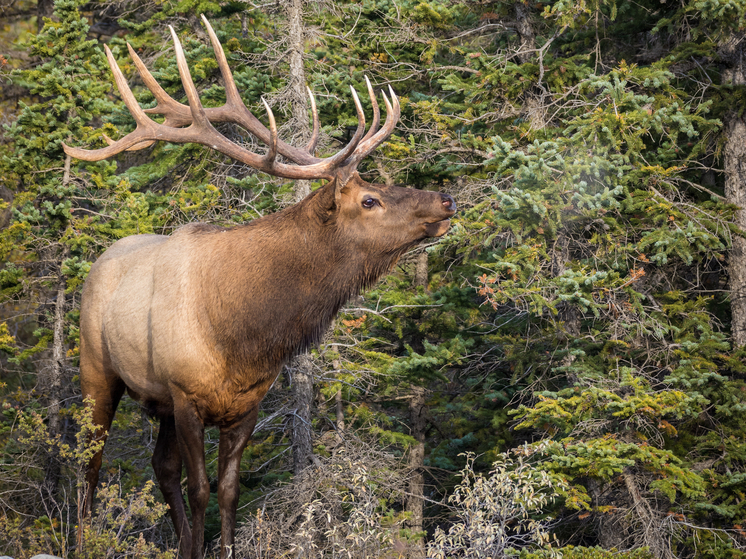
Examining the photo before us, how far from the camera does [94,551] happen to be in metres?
4.53

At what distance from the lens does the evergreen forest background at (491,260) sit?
7000 millimetres

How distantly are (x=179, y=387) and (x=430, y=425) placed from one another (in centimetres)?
778

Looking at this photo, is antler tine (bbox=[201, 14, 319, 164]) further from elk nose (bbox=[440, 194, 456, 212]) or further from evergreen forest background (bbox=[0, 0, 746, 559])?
evergreen forest background (bbox=[0, 0, 746, 559])

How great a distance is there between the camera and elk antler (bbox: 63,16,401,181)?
16.5ft

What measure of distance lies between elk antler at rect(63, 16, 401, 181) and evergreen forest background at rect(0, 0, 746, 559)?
1996 mm

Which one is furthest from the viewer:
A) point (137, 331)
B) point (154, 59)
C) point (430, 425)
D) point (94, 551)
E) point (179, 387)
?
point (430, 425)

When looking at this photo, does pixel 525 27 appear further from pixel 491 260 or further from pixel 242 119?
pixel 242 119

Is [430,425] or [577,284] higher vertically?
[577,284]

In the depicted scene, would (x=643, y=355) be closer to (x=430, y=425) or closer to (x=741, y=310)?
(x=741, y=310)

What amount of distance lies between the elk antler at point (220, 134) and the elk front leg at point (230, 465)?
1819mm

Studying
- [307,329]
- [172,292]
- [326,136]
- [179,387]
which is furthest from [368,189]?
[326,136]

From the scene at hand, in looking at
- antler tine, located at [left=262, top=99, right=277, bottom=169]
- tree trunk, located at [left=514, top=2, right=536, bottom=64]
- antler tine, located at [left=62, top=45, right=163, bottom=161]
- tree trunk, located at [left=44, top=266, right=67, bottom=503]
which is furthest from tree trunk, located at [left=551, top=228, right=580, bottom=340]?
tree trunk, located at [left=44, top=266, right=67, bottom=503]

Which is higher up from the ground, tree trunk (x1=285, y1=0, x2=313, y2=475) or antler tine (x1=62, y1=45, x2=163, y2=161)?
antler tine (x1=62, y1=45, x2=163, y2=161)

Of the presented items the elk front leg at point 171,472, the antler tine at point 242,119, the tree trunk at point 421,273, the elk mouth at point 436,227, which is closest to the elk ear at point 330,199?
the antler tine at point 242,119
